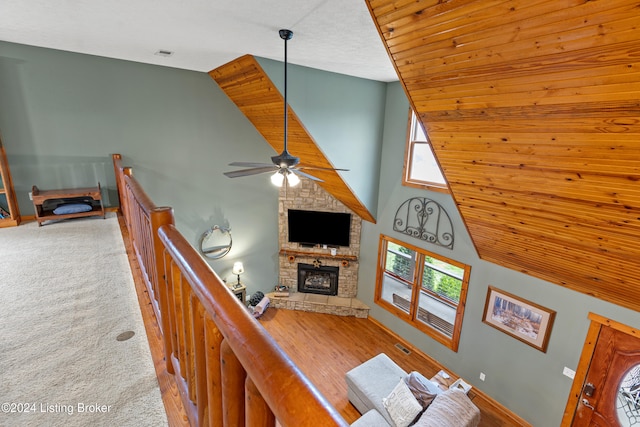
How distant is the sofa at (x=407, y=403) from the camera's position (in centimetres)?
376

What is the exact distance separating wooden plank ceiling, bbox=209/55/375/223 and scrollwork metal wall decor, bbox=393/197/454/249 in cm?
80

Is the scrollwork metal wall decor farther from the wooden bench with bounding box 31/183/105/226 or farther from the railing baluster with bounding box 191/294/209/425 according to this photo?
the railing baluster with bounding box 191/294/209/425

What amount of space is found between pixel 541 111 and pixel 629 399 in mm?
4018

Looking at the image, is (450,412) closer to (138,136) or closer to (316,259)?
(316,259)

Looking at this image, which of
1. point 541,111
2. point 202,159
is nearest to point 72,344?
point 541,111

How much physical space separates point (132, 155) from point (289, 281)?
4.54m

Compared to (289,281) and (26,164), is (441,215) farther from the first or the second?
(26,164)

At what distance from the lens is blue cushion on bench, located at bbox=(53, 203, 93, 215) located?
383cm

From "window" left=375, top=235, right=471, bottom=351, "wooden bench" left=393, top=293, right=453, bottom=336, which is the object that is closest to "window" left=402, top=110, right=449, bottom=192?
"window" left=375, top=235, right=471, bottom=351

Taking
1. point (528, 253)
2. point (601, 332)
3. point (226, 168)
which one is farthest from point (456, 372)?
point (226, 168)

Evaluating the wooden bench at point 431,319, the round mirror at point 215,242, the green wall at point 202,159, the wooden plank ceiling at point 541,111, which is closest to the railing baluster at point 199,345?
the wooden plank ceiling at point 541,111

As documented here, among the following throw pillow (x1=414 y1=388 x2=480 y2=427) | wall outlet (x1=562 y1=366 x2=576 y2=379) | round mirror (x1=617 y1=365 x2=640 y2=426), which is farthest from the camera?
wall outlet (x1=562 y1=366 x2=576 y2=379)

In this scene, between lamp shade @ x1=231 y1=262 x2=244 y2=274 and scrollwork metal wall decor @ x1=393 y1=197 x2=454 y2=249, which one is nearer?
scrollwork metal wall decor @ x1=393 y1=197 x2=454 y2=249

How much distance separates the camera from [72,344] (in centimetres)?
160
